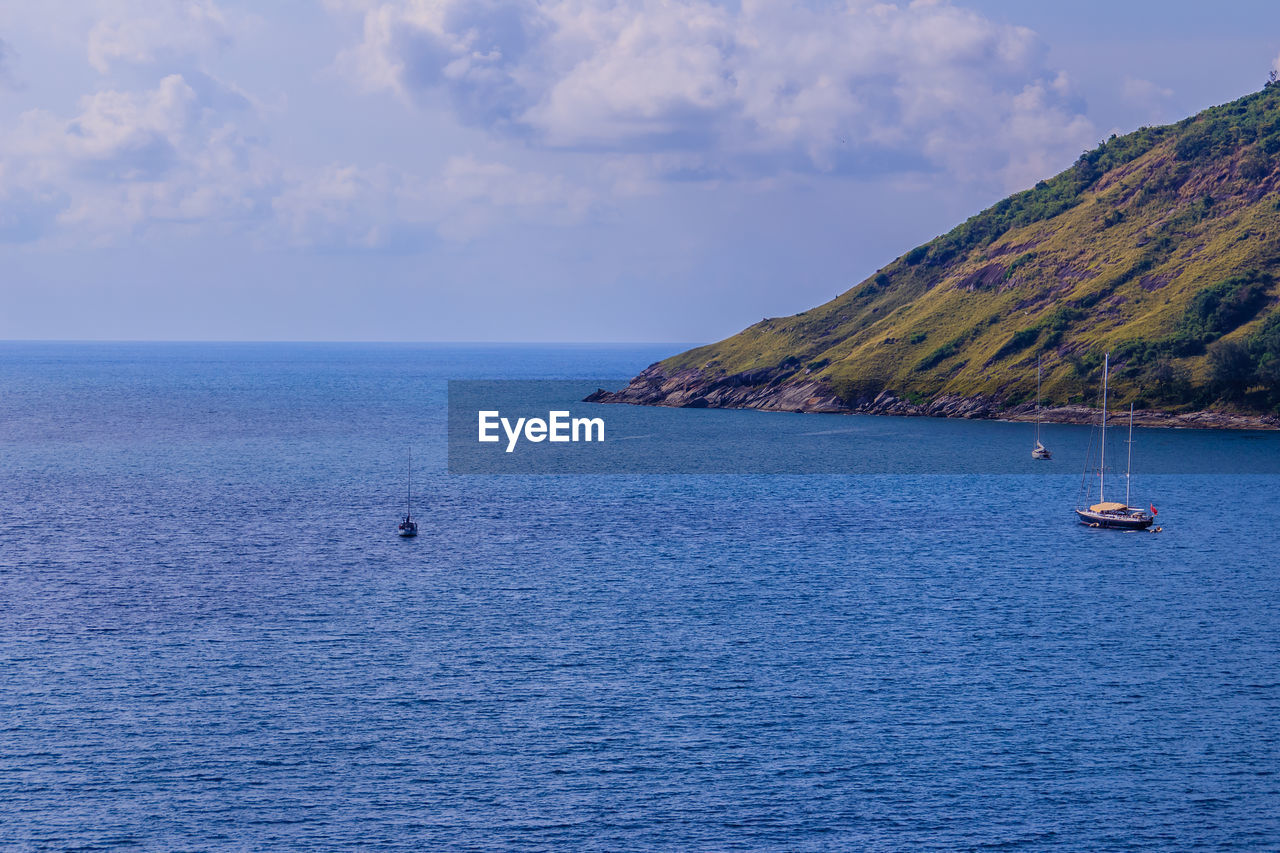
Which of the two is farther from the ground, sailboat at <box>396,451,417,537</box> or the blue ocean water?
sailboat at <box>396,451,417,537</box>

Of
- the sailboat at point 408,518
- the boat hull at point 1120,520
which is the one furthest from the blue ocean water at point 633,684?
the boat hull at point 1120,520

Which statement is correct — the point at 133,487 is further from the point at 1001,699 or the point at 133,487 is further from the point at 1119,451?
the point at 1119,451

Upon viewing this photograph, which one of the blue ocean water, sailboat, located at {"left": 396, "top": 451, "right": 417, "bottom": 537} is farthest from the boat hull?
sailboat, located at {"left": 396, "top": 451, "right": 417, "bottom": 537}

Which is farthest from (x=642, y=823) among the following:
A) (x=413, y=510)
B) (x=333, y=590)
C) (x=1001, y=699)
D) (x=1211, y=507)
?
(x=1211, y=507)

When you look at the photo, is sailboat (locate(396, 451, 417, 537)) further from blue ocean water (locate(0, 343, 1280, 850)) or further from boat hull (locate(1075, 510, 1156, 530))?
boat hull (locate(1075, 510, 1156, 530))

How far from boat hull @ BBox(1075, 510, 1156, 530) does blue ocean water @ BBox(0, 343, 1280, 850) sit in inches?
117

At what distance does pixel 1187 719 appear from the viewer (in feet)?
206

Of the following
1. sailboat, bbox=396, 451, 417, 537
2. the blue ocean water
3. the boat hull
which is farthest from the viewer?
the boat hull

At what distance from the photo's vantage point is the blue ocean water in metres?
51.8

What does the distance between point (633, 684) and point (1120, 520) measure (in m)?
76.5

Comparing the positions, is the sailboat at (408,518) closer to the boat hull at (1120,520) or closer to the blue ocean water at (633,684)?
the blue ocean water at (633,684)

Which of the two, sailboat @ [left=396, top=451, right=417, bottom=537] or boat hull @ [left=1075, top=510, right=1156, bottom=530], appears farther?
boat hull @ [left=1075, top=510, right=1156, bottom=530]

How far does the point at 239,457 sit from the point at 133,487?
34.7 metres

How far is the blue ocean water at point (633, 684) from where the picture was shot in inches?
2039
